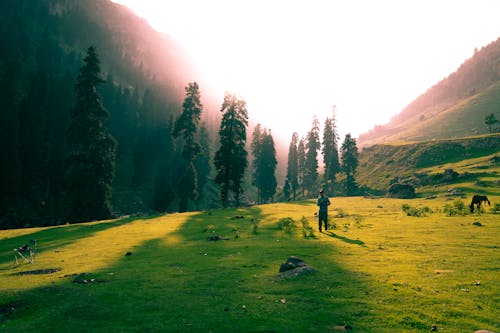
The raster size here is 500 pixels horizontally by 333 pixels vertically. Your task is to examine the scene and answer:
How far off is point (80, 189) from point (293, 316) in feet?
146

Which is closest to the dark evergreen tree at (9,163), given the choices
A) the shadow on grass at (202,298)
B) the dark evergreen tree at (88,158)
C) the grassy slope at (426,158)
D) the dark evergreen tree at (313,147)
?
the dark evergreen tree at (88,158)

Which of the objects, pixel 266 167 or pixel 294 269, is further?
pixel 266 167

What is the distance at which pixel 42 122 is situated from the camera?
7944 cm

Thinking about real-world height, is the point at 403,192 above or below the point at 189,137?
below

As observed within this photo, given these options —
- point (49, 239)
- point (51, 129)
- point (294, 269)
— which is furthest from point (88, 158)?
point (51, 129)

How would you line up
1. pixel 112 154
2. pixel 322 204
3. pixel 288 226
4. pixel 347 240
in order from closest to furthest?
pixel 347 240, pixel 322 204, pixel 288 226, pixel 112 154

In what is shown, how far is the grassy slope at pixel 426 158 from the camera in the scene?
88.2 m

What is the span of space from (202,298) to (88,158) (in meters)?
42.1

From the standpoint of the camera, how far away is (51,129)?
85.1 metres

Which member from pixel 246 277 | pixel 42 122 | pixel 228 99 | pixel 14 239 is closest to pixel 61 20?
pixel 42 122

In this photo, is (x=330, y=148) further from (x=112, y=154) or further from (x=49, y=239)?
(x=49, y=239)

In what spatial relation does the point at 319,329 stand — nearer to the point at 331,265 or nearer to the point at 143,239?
the point at 331,265

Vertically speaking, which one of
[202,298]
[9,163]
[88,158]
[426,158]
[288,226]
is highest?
[9,163]

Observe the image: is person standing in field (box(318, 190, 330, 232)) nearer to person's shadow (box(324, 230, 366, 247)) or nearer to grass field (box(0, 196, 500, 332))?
person's shadow (box(324, 230, 366, 247))
